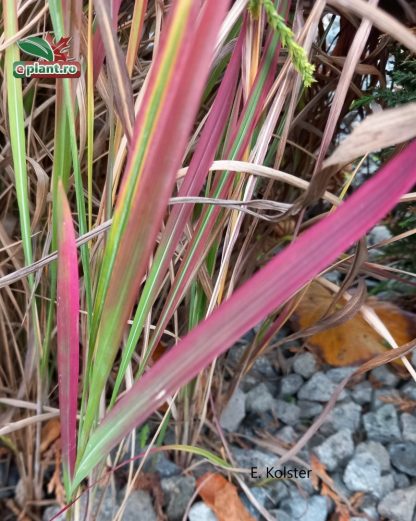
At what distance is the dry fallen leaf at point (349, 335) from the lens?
2.80 feet

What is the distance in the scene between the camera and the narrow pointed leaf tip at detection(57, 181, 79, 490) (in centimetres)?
40

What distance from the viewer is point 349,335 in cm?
87

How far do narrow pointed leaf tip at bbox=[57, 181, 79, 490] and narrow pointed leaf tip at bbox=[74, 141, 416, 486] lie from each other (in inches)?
4.2

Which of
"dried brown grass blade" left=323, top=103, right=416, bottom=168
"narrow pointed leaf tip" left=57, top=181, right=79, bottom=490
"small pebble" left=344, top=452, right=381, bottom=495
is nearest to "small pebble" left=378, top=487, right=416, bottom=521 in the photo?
"small pebble" left=344, top=452, right=381, bottom=495

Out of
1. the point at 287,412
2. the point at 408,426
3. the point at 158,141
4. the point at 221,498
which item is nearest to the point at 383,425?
the point at 408,426

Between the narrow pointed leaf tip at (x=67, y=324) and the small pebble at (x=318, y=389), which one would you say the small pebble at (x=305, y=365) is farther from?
the narrow pointed leaf tip at (x=67, y=324)

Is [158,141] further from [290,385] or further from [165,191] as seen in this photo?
[290,385]

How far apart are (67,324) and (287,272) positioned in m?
0.20

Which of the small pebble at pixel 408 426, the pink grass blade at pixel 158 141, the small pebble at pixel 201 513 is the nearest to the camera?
the pink grass blade at pixel 158 141

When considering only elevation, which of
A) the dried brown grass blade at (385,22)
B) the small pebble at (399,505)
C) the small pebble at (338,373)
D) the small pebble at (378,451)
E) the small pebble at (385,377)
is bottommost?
the small pebble at (399,505)

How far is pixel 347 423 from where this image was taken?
2.56 feet

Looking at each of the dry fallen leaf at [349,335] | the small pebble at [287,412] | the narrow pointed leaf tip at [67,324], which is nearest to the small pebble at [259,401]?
the small pebble at [287,412]

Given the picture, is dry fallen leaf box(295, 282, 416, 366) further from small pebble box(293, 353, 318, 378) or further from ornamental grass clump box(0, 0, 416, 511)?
ornamental grass clump box(0, 0, 416, 511)

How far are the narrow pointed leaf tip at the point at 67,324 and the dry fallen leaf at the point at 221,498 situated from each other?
0.81 feet
